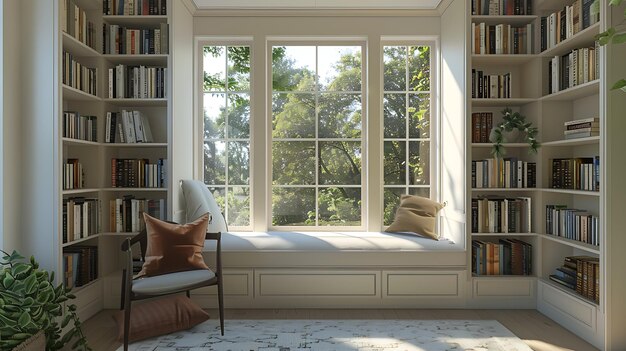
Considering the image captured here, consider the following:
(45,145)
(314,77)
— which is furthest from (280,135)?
(45,145)

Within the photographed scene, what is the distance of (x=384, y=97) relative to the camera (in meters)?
Answer: 4.86

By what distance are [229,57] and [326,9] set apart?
1145 millimetres

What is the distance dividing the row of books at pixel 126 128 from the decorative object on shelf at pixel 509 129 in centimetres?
321

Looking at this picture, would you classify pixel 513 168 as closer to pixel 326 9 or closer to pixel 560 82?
pixel 560 82

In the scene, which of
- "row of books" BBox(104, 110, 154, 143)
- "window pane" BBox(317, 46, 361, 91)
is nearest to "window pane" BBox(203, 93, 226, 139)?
"row of books" BBox(104, 110, 154, 143)

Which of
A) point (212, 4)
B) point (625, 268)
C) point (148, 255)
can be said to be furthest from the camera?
point (212, 4)

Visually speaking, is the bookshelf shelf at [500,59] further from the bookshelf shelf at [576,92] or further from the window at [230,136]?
the window at [230,136]

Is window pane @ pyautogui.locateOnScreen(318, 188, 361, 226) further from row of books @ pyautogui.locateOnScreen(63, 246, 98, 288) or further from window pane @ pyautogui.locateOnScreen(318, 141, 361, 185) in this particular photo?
row of books @ pyautogui.locateOnScreen(63, 246, 98, 288)

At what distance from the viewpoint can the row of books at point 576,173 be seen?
132 inches

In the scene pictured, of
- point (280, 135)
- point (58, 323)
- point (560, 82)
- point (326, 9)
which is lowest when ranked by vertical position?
point (58, 323)

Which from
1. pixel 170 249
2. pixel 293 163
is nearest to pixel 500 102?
pixel 293 163

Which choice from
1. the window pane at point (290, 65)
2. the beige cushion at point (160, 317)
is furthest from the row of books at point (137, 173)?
the window pane at point (290, 65)

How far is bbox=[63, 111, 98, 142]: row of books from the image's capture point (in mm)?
3561

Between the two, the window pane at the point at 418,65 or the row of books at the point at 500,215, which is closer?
the row of books at the point at 500,215
